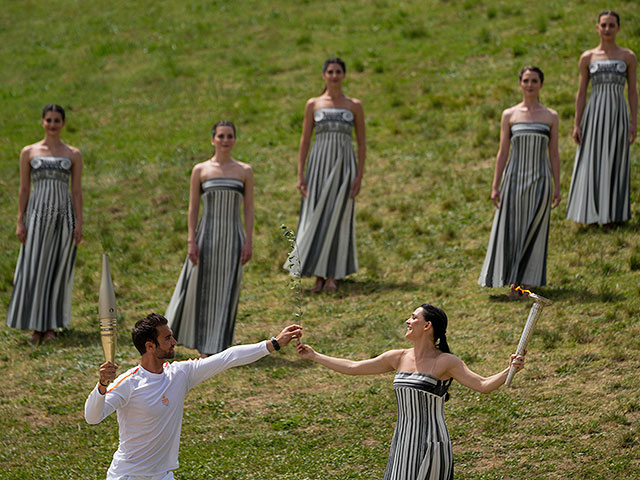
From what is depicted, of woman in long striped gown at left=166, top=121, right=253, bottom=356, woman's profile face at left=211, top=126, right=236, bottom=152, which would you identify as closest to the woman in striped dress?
woman in long striped gown at left=166, top=121, right=253, bottom=356

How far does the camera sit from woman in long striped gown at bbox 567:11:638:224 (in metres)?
13.3

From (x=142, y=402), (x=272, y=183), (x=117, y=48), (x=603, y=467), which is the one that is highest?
(x=117, y=48)

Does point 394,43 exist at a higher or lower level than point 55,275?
higher

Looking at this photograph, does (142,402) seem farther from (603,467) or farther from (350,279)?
(350,279)

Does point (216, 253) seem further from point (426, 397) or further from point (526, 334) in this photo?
point (526, 334)

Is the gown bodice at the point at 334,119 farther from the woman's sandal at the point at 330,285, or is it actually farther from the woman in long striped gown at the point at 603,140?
the woman in long striped gown at the point at 603,140

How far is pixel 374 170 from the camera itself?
17.6m

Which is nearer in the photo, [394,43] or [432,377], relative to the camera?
[432,377]

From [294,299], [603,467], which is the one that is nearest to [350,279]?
[294,299]

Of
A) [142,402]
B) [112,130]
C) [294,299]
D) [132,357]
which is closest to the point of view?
[142,402]

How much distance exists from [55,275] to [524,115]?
6122 millimetres

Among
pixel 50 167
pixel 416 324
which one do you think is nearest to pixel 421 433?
pixel 416 324

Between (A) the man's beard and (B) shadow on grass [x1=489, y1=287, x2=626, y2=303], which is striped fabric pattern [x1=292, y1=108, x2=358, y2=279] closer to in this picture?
(B) shadow on grass [x1=489, y1=287, x2=626, y2=303]

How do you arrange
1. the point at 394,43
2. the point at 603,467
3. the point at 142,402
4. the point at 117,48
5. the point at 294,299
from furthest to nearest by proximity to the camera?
the point at 117,48 → the point at 394,43 → the point at 294,299 → the point at 603,467 → the point at 142,402
